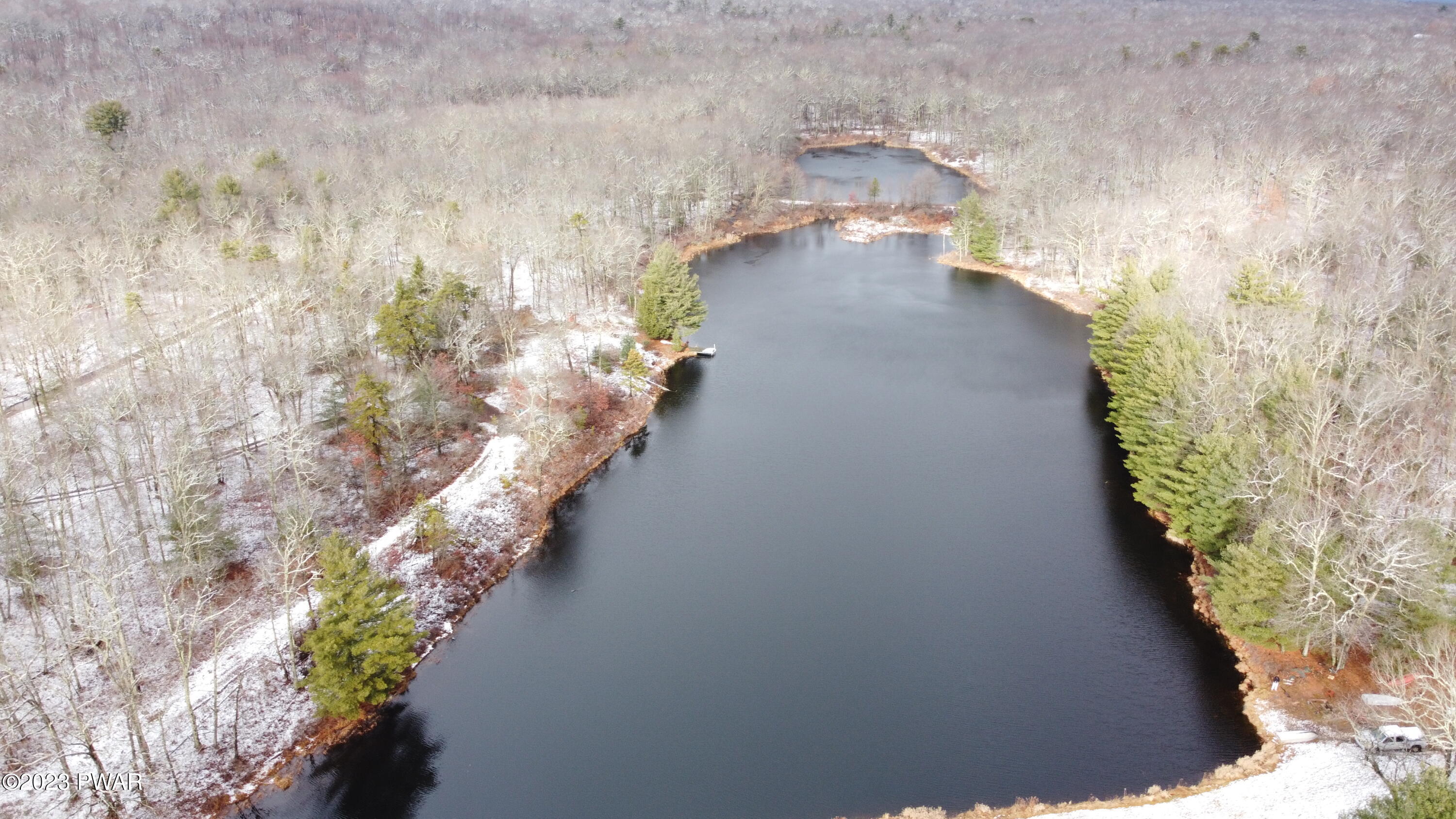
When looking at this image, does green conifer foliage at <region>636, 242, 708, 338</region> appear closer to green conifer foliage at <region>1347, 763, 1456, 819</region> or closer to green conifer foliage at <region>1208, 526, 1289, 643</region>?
green conifer foliage at <region>1208, 526, 1289, 643</region>

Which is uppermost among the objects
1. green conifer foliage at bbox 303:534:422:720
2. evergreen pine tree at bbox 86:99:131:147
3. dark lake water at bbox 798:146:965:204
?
evergreen pine tree at bbox 86:99:131:147

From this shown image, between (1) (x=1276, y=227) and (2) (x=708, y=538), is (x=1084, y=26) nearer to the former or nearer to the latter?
(1) (x=1276, y=227)

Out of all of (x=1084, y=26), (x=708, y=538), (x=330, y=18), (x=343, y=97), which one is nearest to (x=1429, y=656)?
(x=708, y=538)

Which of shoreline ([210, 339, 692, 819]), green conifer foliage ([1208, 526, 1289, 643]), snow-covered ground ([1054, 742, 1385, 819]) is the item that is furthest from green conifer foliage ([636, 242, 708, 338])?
snow-covered ground ([1054, 742, 1385, 819])

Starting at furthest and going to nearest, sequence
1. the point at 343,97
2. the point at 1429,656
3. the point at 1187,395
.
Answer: the point at 343,97
the point at 1187,395
the point at 1429,656

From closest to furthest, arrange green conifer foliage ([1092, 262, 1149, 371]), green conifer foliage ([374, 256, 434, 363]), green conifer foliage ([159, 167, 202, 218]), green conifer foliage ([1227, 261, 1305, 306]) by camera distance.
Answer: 1. green conifer foliage ([374, 256, 434, 363])
2. green conifer foliage ([1227, 261, 1305, 306])
3. green conifer foliage ([1092, 262, 1149, 371])
4. green conifer foliage ([159, 167, 202, 218])

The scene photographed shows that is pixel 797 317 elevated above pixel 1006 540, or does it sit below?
above

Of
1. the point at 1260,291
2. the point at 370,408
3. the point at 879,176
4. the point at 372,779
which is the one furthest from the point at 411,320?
the point at 879,176

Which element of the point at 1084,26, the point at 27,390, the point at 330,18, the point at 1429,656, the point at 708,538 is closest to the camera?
the point at 1429,656

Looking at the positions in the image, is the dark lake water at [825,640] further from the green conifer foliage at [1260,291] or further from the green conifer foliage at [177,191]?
the green conifer foliage at [177,191]
